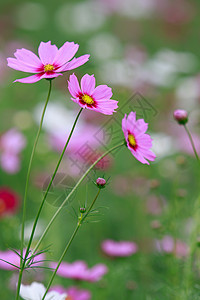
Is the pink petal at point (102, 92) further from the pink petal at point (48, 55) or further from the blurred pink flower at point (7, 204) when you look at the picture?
the blurred pink flower at point (7, 204)

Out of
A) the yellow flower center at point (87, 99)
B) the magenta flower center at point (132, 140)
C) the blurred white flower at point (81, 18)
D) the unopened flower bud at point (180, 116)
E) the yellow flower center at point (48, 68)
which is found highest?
the blurred white flower at point (81, 18)

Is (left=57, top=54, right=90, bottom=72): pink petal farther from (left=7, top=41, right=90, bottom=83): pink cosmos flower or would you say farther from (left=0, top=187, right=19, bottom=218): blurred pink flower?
(left=0, top=187, right=19, bottom=218): blurred pink flower

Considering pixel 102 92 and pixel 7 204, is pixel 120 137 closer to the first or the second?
pixel 7 204

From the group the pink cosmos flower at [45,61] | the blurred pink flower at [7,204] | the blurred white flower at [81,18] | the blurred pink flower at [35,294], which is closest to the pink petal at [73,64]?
the pink cosmos flower at [45,61]

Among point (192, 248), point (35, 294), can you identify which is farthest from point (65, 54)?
point (192, 248)

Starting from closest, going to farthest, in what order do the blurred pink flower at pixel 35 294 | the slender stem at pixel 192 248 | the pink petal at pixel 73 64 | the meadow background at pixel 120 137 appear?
the pink petal at pixel 73 64, the blurred pink flower at pixel 35 294, the slender stem at pixel 192 248, the meadow background at pixel 120 137

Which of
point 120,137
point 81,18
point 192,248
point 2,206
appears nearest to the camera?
point 192,248

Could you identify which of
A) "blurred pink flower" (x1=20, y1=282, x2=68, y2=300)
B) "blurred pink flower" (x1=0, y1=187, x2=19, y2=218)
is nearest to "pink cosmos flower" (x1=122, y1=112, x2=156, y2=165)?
"blurred pink flower" (x1=20, y1=282, x2=68, y2=300)
